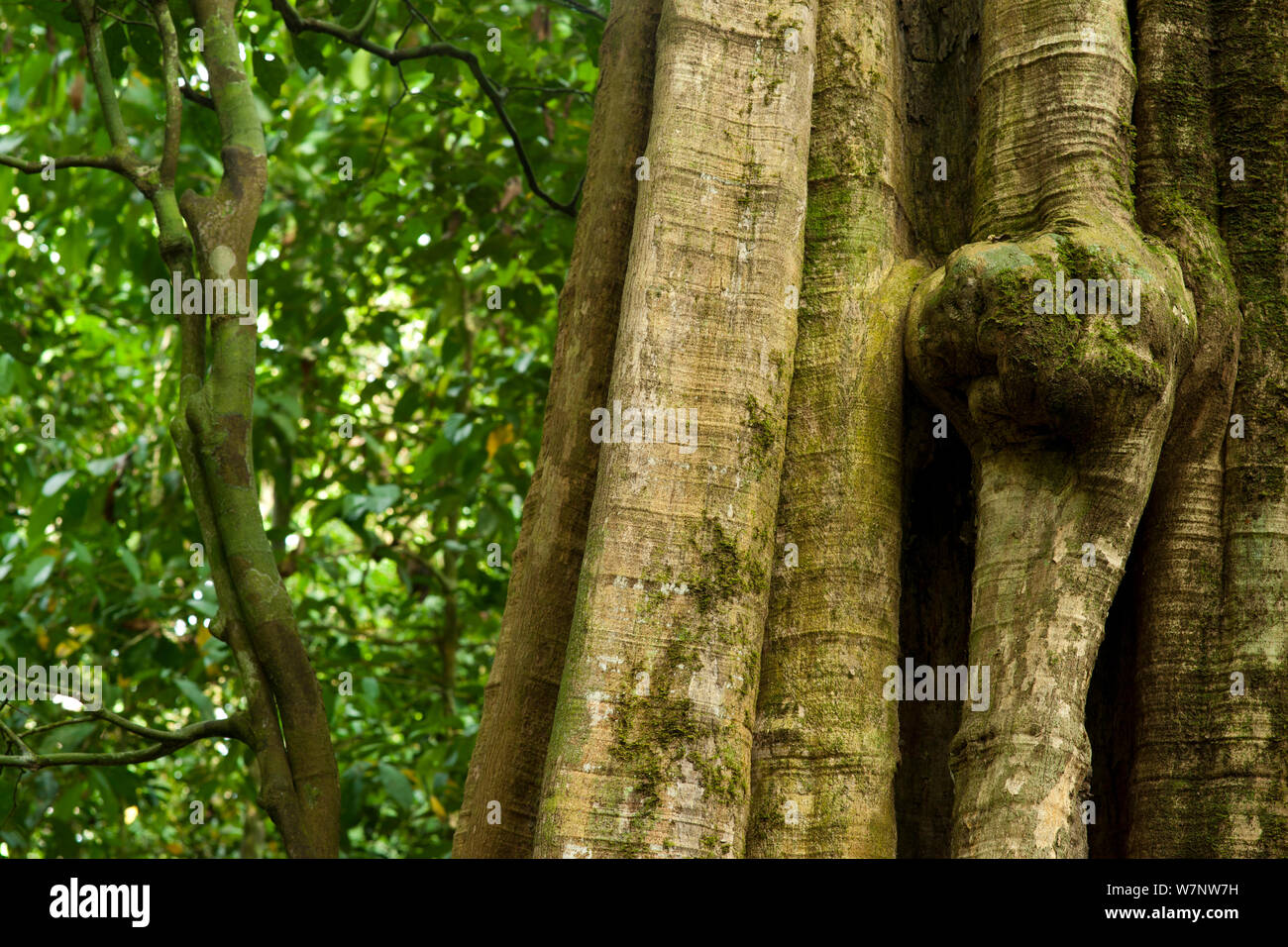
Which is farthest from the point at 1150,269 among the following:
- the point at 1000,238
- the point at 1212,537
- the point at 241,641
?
the point at 241,641

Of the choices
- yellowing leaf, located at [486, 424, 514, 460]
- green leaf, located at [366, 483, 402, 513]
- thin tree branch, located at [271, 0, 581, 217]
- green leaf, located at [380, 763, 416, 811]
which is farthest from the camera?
yellowing leaf, located at [486, 424, 514, 460]

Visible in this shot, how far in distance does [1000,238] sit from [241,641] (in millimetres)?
1933

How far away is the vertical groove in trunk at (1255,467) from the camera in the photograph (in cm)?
247

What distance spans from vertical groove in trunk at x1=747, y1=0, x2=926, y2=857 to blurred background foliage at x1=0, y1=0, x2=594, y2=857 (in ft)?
Answer: 7.03

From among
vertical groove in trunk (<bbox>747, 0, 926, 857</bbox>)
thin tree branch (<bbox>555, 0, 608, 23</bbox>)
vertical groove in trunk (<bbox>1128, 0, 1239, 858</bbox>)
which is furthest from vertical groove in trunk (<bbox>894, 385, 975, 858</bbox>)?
thin tree branch (<bbox>555, 0, 608, 23</bbox>)

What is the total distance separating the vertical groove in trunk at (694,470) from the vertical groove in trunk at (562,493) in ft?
1.12

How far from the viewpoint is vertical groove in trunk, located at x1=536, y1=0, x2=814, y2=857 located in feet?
7.25

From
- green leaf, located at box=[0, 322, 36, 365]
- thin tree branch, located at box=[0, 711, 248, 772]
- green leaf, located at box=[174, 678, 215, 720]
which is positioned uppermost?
green leaf, located at box=[0, 322, 36, 365]

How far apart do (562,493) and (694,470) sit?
1.75 feet

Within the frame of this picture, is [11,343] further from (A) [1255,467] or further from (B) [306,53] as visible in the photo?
(A) [1255,467]

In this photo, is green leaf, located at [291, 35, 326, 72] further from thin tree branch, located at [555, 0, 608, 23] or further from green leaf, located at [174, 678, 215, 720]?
green leaf, located at [174, 678, 215, 720]

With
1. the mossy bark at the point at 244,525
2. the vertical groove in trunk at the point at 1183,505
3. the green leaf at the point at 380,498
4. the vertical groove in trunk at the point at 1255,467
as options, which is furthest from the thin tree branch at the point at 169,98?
the green leaf at the point at 380,498

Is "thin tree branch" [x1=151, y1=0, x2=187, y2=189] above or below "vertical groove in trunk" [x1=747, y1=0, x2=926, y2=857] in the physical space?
above
